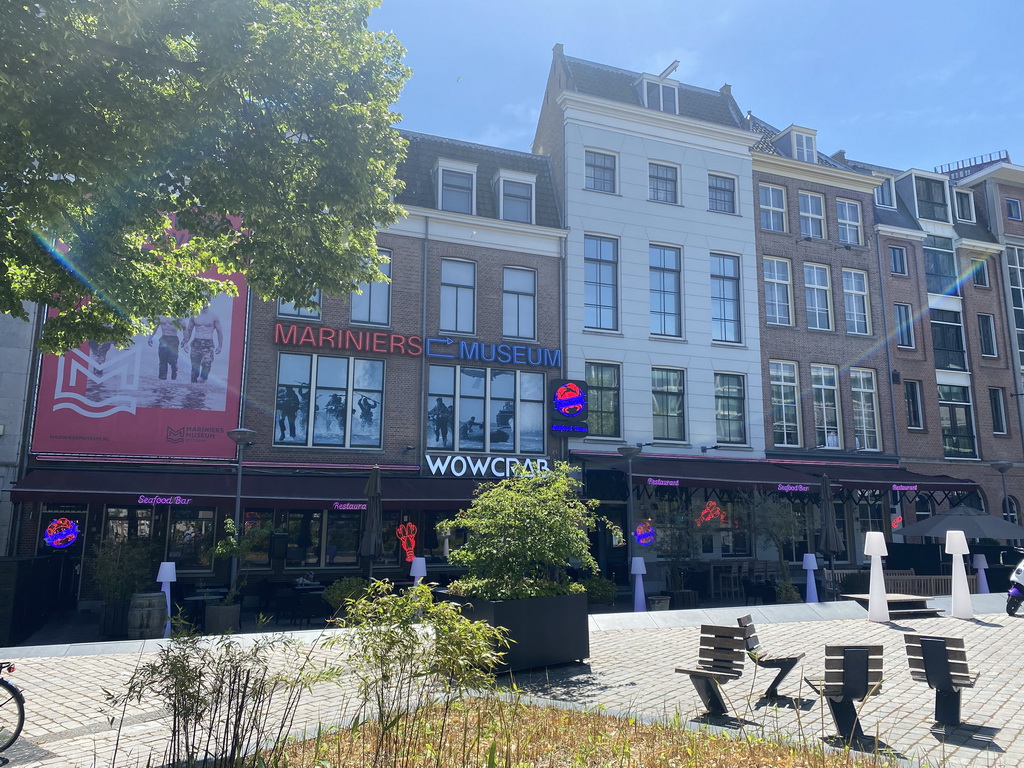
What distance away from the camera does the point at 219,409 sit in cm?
1941

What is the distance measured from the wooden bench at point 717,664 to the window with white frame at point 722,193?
2171cm

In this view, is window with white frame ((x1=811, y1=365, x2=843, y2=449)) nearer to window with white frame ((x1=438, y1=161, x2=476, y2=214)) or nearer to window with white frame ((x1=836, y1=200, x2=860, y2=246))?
window with white frame ((x1=836, y1=200, x2=860, y2=246))

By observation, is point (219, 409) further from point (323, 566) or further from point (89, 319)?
point (89, 319)

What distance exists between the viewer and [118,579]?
14023 millimetres

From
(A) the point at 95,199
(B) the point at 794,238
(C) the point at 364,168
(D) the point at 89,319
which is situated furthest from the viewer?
(B) the point at 794,238

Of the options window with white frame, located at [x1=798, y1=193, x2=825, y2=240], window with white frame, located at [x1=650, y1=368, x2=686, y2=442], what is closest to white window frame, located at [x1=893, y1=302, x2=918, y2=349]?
window with white frame, located at [x1=798, y1=193, x2=825, y2=240]

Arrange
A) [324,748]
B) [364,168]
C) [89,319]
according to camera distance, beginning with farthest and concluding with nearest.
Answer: [89,319], [364,168], [324,748]

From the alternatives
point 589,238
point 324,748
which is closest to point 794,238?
point 589,238

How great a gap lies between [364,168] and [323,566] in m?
13.4

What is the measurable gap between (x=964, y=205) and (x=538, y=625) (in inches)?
1255

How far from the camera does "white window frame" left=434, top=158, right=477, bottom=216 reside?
76.4 ft

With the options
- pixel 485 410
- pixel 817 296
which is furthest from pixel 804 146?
pixel 485 410

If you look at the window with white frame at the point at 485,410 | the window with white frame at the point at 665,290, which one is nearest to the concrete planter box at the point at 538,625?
the window with white frame at the point at 485,410

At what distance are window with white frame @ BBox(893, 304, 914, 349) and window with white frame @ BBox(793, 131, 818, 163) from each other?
649 cm
